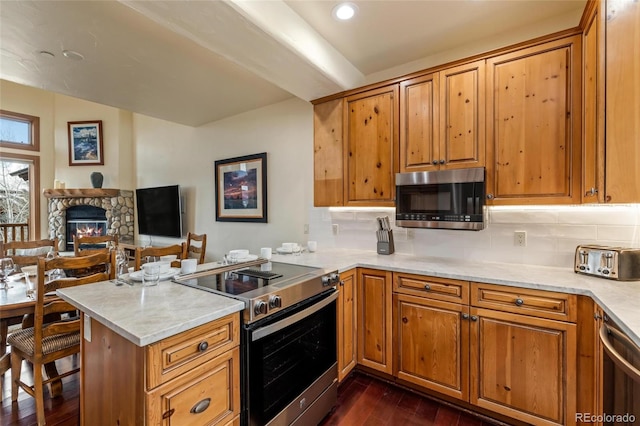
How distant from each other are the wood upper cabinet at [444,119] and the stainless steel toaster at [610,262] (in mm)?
871

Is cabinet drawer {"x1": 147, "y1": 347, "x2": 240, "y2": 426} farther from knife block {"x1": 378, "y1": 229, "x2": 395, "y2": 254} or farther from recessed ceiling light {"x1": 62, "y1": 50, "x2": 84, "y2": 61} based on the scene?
recessed ceiling light {"x1": 62, "y1": 50, "x2": 84, "y2": 61}

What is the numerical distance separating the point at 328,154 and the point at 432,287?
1.56 meters

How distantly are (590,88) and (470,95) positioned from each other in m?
0.66

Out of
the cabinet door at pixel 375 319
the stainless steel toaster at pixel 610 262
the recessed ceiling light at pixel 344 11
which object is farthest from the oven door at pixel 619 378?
the recessed ceiling light at pixel 344 11

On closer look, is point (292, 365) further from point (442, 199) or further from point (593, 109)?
point (593, 109)

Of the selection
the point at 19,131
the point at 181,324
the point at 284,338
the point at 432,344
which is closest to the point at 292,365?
the point at 284,338

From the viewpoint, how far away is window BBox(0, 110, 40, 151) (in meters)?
5.15

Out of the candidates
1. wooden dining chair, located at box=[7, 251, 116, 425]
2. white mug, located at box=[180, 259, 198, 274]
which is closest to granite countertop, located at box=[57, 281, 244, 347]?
white mug, located at box=[180, 259, 198, 274]

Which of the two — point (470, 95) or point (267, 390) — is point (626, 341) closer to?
point (267, 390)

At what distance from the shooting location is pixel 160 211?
16.3 ft

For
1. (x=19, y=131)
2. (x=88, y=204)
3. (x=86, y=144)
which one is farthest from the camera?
(x=86, y=144)

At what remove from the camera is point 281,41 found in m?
1.91

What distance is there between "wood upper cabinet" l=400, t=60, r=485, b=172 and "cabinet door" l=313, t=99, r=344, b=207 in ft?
2.02

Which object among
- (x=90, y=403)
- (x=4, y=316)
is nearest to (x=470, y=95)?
(x=90, y=403)
